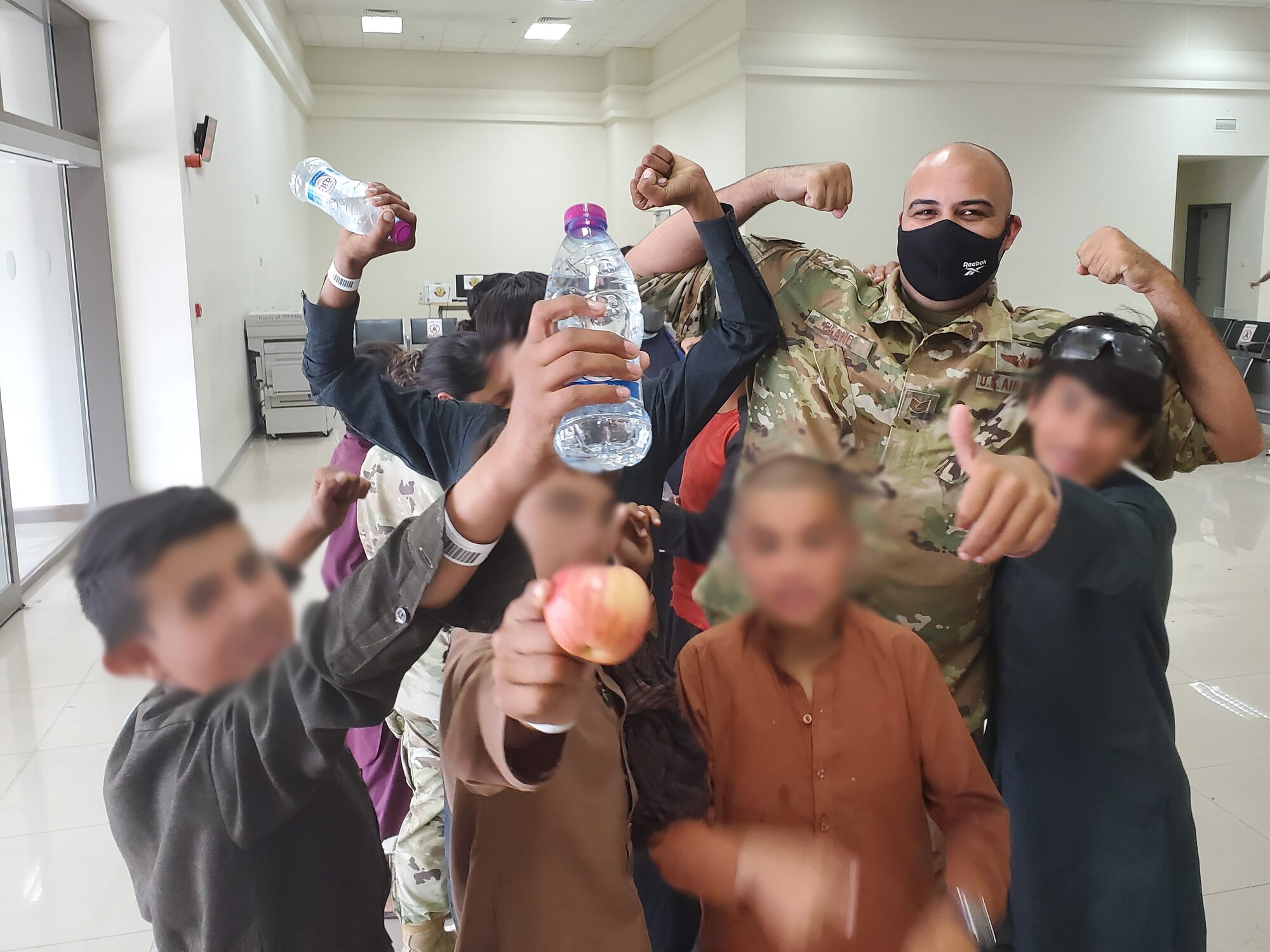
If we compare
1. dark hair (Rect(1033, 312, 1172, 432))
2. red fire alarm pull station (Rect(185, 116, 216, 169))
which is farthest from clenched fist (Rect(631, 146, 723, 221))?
red fire alarm pull station (Rect(185, 116, 216, 169))

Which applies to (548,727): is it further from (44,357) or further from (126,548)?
(44,357)

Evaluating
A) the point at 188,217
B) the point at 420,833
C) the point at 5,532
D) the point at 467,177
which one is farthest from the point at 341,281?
the point at 5,532

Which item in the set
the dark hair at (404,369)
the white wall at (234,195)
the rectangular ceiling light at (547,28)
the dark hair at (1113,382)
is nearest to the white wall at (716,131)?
the white wall at (234,195)

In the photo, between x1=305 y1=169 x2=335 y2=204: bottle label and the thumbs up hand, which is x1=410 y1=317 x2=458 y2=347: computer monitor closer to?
x1=305 y1=169 x2=335 y2=204: bottle label

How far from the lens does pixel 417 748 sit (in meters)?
1.08

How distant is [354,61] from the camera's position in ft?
4.34

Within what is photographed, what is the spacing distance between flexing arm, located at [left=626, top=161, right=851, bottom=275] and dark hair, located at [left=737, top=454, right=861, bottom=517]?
45 centimetres

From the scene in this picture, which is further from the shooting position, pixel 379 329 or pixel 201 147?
pixel 201 147

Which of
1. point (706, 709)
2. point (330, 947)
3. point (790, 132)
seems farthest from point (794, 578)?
point (790, 132)

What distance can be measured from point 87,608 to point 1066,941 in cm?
71

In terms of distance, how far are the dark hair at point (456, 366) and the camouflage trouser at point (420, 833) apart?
46 cm

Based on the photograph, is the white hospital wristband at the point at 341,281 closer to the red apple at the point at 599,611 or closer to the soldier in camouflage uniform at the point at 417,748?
the soldier in camouflage uniform at the point at 417,748

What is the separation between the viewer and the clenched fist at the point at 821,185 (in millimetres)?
760

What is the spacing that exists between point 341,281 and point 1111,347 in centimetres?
44
